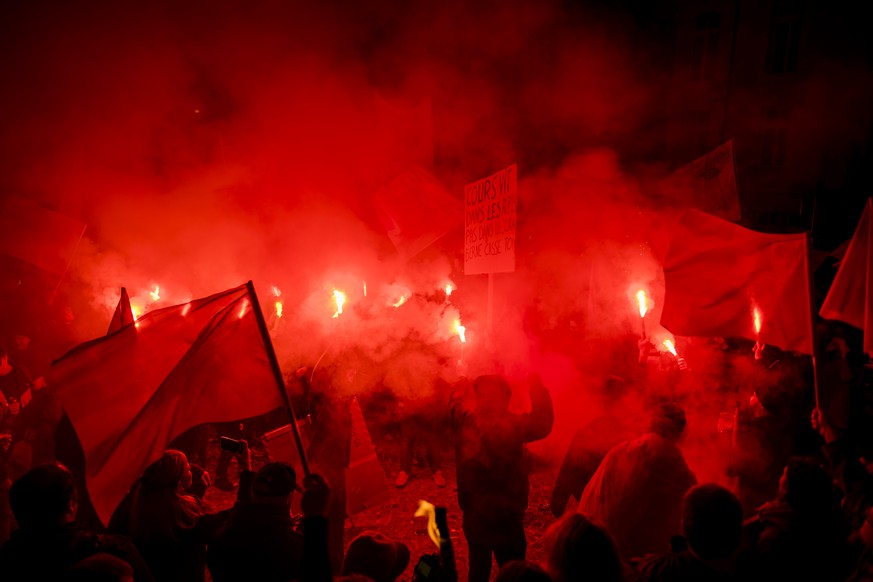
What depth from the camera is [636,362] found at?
20.5 ft

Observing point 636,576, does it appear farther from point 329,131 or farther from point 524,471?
point 329,131

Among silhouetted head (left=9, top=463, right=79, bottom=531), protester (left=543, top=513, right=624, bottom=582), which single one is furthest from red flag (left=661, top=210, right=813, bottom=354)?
silhouetted head (left=9, top=463, right=79, bottom=531)

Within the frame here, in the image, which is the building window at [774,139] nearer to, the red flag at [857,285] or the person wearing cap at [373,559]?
the red flag at [857,285]

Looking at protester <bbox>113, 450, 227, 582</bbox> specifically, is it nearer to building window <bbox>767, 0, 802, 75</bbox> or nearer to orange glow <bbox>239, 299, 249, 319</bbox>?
orange glow <bbox>239, 299, 249, 319</bbox>

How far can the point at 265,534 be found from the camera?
227 centimetres

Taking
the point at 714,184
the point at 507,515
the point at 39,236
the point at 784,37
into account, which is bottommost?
the point at 507,515

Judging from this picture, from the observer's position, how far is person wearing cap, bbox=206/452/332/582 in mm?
2215

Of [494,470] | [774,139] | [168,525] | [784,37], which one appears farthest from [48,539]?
[784,37]

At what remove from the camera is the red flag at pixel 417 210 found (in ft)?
21.0

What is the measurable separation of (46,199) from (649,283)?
10.5 meters

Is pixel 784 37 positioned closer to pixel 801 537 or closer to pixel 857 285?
pixel 857 285

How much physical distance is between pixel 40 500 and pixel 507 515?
7.77ft

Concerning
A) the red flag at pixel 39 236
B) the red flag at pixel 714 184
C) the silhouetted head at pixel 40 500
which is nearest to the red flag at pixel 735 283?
the silhouetted head at pixel 40 500

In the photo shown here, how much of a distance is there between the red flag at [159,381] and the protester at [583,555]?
157 centimetres
